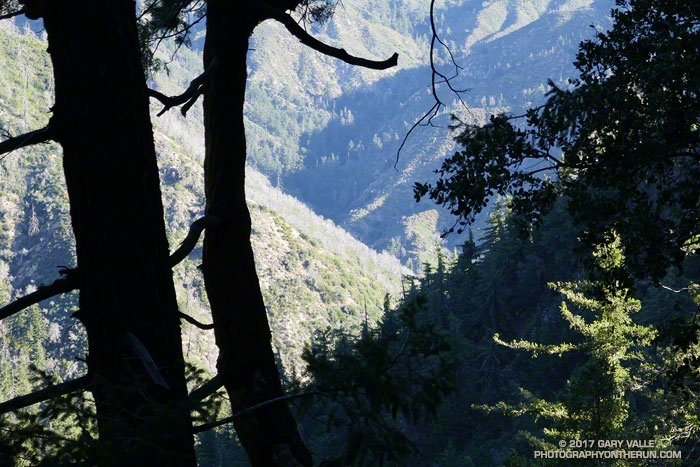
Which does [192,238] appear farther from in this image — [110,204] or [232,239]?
[110,204]

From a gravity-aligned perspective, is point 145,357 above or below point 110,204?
below

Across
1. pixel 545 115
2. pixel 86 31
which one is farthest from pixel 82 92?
pixel 545 115

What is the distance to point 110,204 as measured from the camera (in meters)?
2.36

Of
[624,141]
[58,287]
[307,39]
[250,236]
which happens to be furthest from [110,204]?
[624,141]

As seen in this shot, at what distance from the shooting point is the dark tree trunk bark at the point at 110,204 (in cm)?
233

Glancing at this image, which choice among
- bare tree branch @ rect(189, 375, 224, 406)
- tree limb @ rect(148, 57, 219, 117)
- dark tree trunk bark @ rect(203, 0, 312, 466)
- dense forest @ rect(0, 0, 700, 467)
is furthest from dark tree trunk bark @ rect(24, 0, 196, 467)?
dark tree trunk bark @ rect(203, 0, 312, 466)

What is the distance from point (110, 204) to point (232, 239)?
1055mm

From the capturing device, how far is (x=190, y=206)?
14175cm

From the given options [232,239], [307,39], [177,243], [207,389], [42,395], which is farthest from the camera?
[177,243]

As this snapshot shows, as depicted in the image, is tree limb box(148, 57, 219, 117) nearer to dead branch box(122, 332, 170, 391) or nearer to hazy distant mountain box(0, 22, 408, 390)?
dead branch box(122, 332, 170, 391)

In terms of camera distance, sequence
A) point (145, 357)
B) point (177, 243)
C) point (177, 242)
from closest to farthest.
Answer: point (145, 357), point (177, 242), point (177, 243)

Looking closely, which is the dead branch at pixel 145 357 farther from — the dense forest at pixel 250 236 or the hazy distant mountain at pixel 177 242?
the hazy distant mountain at pixel 177 242

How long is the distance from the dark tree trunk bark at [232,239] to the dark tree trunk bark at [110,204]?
842 mm

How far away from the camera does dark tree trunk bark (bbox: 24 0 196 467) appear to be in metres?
2.33
